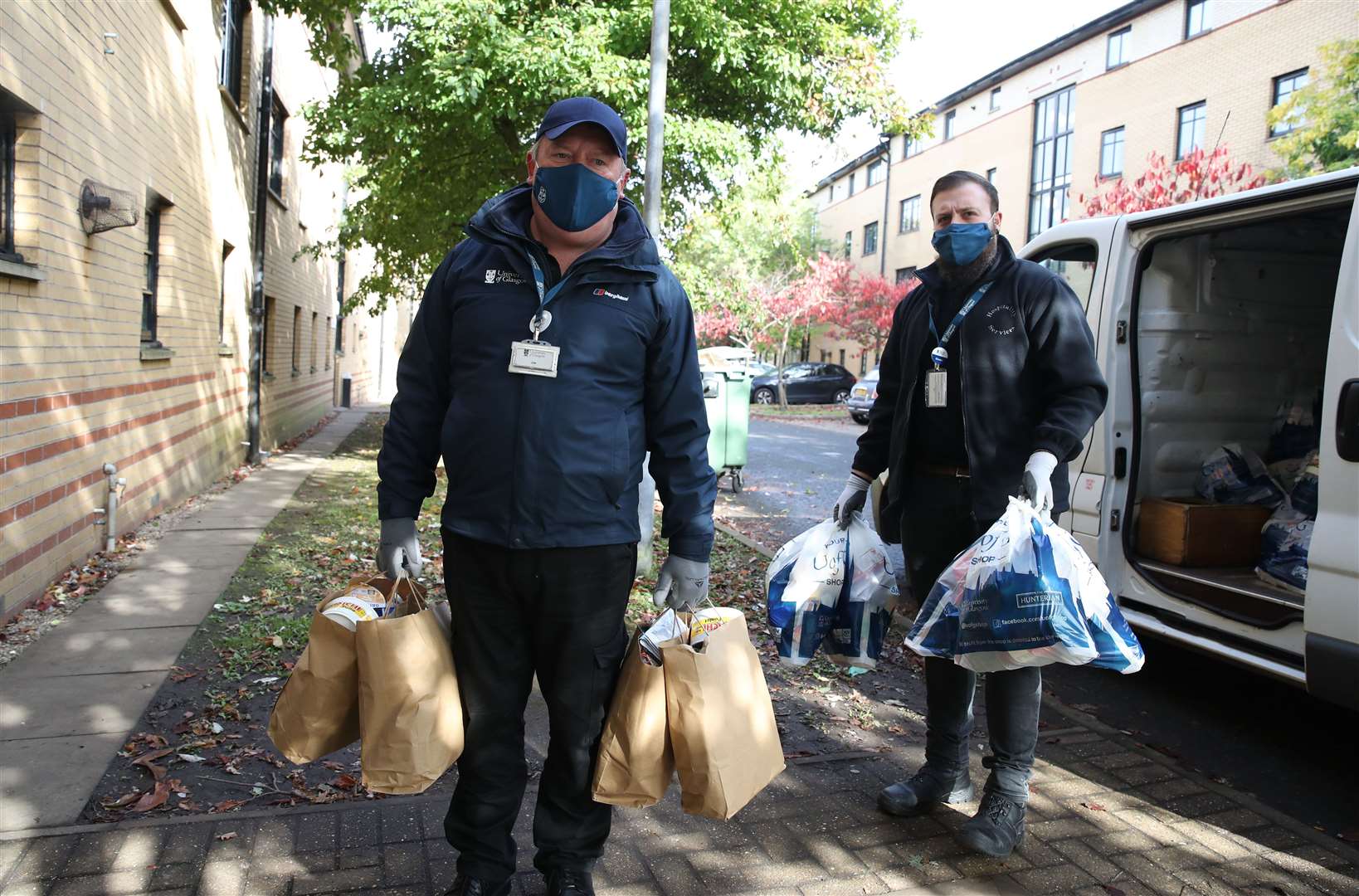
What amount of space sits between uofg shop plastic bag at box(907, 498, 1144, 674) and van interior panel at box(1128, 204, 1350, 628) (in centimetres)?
202

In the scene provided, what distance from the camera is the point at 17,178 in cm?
520

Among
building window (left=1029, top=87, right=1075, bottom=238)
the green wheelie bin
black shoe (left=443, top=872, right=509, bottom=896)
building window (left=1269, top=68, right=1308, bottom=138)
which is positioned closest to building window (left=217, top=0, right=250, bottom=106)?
the green wheelie bin

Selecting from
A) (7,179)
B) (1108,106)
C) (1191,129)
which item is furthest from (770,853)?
(1108,106)

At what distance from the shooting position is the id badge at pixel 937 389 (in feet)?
10.5

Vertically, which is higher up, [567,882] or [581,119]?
[581,119]

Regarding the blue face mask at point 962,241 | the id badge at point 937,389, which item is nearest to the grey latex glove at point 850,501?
the id badge at point 937,389

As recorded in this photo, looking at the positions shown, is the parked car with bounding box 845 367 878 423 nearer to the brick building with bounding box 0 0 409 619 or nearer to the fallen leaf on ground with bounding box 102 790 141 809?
the brick building with bounding box 0 0 409 619

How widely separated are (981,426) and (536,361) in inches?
55.2

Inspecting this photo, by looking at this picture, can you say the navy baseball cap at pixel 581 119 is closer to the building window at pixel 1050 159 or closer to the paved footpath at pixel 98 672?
the paved footpath at pixel 98 672

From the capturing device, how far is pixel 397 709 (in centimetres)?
249

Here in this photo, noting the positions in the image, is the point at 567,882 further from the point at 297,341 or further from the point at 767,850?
the point at 297,341

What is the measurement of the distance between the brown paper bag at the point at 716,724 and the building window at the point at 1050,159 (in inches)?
1194

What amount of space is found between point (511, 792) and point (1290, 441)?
174 inches

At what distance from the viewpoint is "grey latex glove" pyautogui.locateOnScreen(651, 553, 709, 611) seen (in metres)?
2.66
